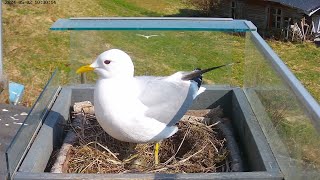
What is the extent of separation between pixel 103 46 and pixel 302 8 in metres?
8.46

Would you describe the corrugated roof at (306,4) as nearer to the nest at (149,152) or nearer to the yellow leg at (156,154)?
the nest at (149,152)

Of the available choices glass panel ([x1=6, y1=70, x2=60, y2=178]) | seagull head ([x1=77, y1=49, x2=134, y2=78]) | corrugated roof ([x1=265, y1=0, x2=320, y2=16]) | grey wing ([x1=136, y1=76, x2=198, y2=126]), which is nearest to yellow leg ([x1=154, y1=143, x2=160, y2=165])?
grey wing ([x1=136, y1=76, x2=198, y2=126])

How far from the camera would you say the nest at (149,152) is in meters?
2.44

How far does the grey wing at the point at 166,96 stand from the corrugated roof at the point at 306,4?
342 inches

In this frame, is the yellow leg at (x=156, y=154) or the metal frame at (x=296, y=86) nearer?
the metal frame at (x=296, y=86)

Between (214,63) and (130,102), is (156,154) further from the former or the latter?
(214,63)

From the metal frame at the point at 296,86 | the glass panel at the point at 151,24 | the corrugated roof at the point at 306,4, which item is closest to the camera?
the metal frame at the point at 296,86

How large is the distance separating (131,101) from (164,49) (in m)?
0.96

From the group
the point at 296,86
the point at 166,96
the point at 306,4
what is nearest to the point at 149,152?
the point at 166,96

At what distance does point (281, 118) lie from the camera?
2277 millimetres

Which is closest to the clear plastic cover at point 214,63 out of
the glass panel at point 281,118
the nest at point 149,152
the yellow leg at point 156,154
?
the glass panel at point 281,118

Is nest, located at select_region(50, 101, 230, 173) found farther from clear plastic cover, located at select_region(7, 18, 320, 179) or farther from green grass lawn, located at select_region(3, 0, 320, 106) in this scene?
green grass lawn, located at select_region(3, 0, 320, 106)

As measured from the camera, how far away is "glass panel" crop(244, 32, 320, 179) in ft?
6.14

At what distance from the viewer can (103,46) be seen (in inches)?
119
